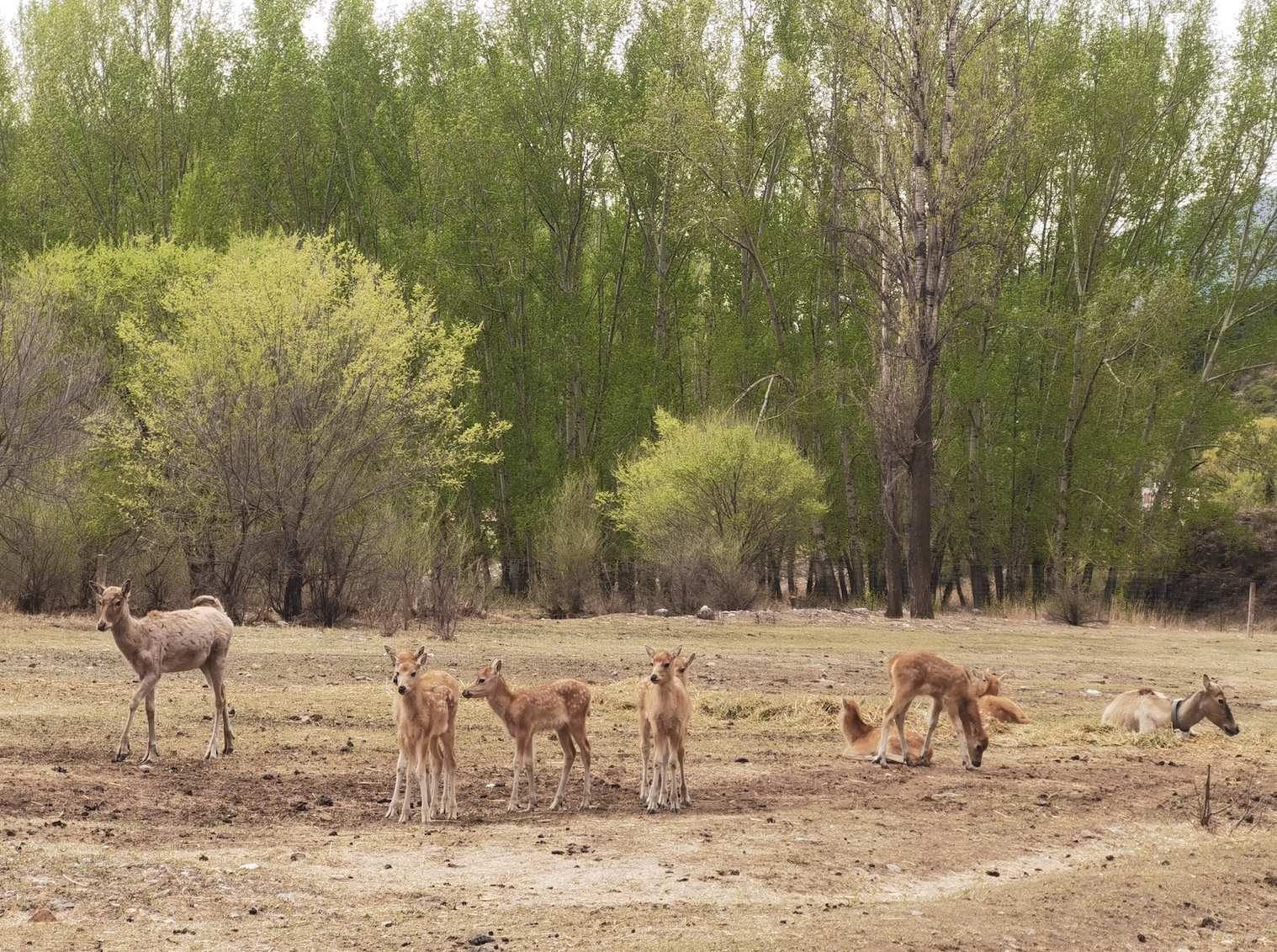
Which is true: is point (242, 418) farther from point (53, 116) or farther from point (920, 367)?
point (53, 116)

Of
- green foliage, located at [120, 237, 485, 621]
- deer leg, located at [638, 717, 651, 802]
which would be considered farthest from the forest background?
deer leg, located at [638, 717, 651, 802]

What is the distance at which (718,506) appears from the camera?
36.8 meters

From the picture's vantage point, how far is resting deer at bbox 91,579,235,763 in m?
11.3

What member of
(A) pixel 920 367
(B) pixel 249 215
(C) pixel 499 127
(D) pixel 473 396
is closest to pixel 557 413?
(D) pixel 473 396

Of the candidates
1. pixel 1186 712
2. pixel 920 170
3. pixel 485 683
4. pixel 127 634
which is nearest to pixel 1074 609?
pixel 920 170

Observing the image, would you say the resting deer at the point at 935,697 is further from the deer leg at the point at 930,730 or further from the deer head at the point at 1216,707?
the deer head at the point at 1216,707

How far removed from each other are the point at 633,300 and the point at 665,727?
41696 mm

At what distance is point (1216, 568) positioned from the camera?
47969mm

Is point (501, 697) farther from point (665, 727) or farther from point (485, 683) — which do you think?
point (665, 727)

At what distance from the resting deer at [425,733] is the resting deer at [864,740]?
456cm

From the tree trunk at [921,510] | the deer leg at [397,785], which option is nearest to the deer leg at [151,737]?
the deer leg at [397,785]

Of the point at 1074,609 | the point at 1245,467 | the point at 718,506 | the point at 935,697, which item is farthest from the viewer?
the point at 1245,467

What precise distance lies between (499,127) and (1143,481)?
25.2 meters

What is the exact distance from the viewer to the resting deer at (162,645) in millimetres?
11344
